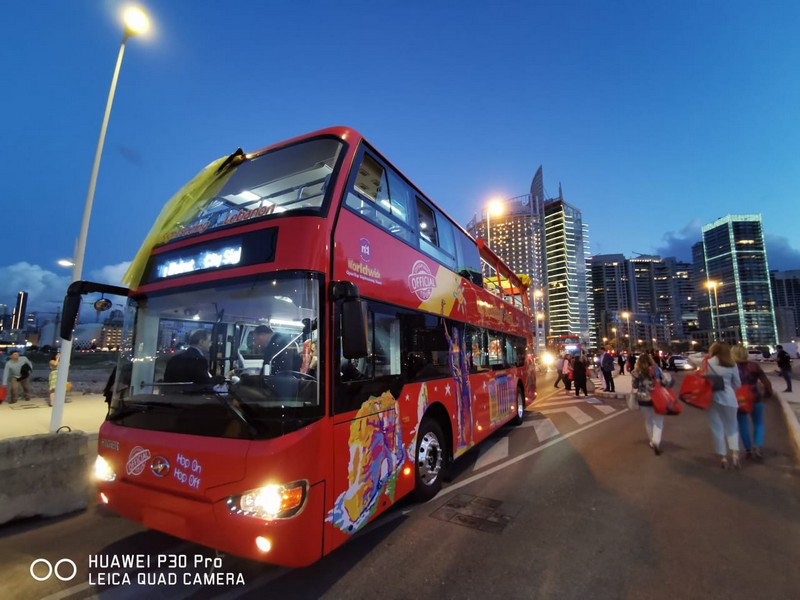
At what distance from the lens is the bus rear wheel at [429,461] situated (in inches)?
180

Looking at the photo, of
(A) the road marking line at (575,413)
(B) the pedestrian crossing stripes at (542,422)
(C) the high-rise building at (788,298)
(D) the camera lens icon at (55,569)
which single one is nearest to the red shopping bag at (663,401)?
(B) the pedestrian crossing stripes at (542,422)

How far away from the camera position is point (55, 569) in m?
3.35

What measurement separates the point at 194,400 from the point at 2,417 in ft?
41.3

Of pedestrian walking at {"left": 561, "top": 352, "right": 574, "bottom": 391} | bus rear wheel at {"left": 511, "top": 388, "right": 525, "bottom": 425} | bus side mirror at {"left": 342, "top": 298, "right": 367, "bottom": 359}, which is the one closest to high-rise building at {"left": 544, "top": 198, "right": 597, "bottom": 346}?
pedestrian walking at {"left": 561, "top": 352, "right": 574, "bottom": 391}

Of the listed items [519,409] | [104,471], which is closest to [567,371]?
[519,409]

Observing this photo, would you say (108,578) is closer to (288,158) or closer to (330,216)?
(330,216)

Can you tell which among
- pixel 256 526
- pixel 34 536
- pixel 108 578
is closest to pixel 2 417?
pixel 34 536

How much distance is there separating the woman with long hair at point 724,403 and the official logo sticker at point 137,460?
7.64 m

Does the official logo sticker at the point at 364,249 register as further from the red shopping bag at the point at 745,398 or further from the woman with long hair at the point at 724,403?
the red shopping bag at the point at 745,398

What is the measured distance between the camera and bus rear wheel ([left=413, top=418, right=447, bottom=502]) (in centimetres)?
457

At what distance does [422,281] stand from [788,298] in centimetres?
19256

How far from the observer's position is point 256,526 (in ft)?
8.57

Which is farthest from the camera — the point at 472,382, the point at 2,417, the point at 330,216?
the point at 2,417

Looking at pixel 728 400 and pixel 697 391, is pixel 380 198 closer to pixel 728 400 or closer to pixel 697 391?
pixel 697 391
